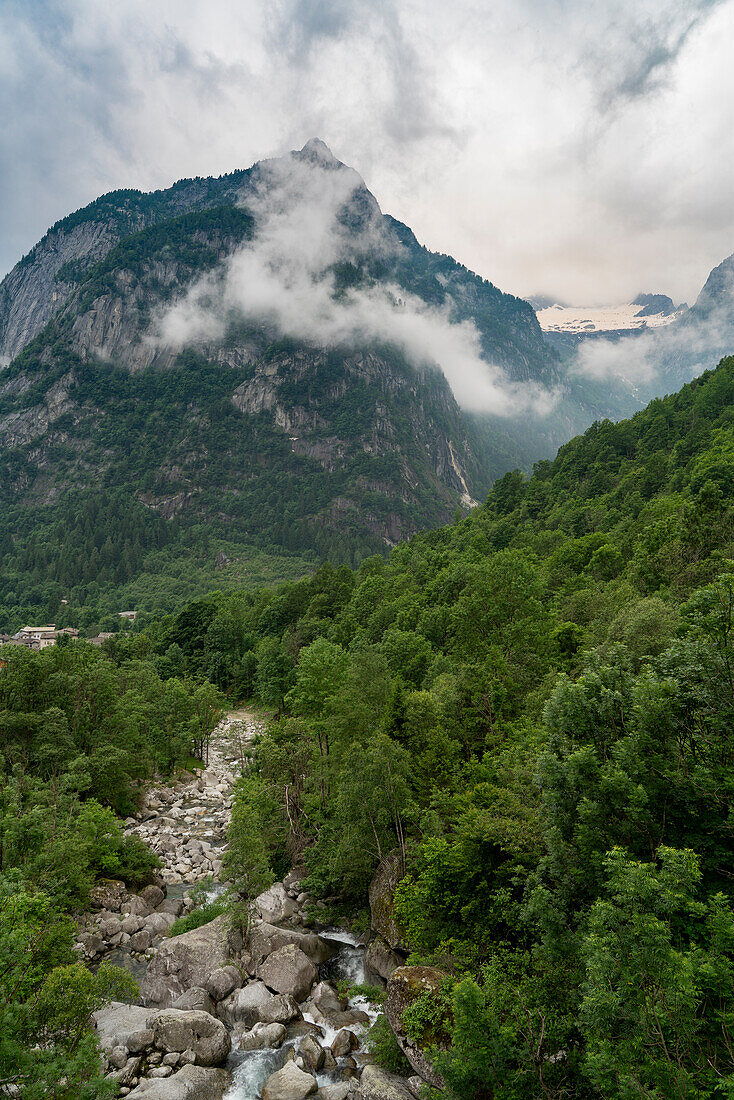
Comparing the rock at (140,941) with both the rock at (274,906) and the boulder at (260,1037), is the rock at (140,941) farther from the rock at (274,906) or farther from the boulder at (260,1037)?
the boulder at (260,1037)

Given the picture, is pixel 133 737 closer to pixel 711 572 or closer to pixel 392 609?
pixel 392 609

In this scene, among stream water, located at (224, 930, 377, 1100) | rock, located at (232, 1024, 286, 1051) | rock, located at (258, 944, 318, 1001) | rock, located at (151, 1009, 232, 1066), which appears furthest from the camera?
rock, located at (258, 944, 318, 1001)

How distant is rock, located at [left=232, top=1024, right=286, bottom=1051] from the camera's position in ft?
→ 79.5

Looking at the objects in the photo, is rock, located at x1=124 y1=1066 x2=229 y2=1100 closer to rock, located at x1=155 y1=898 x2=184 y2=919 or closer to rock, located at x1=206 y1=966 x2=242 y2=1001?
rock, located at x1=206 y1=966 x2=242 y2=1001

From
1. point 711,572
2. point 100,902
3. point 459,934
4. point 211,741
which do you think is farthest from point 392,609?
point 459,934

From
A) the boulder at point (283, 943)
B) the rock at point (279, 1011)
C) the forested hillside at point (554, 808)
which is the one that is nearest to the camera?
the forested hillside at point (554, 808)

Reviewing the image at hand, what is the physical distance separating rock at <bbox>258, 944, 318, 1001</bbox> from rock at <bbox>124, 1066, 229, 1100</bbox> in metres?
5.17

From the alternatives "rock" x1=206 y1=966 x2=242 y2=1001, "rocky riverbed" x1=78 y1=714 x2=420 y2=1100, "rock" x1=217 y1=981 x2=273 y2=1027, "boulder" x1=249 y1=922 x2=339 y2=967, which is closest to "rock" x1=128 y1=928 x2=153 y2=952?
"rocky riverbed" x1=78 y1=714 x2=420 y2=1100

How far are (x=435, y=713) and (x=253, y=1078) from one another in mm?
19051

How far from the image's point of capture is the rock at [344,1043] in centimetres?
2370

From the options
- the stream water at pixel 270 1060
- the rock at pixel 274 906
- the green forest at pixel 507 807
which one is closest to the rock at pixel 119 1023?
the green forest at pixel 507 807

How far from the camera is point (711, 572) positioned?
40125 mm

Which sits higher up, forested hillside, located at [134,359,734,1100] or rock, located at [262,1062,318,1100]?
forested hillside, located at [134,359,734,1100]

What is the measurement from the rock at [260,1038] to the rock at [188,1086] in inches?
61.8
